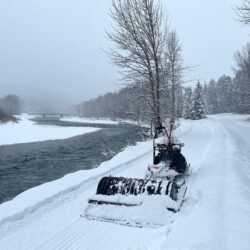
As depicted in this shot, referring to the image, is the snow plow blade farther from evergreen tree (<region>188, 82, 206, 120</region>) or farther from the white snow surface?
evergreen tree (<region>188, 82, 206, 120</region>)

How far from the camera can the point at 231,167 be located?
1066 cm

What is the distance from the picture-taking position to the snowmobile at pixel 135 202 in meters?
6.31

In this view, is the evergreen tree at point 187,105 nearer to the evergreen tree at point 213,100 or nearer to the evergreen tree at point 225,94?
the evergreen tree at point 225,94

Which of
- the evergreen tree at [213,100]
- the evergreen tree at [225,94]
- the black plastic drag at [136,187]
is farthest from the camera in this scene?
the evergreen tree at [213,100]

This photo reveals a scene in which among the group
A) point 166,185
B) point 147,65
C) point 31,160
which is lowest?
point 31,160

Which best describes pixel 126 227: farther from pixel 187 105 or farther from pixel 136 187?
pixel 187 105

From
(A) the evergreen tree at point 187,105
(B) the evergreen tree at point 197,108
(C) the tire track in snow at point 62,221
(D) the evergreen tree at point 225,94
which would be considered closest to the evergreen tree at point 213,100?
(D) the evergreen tree at point 225,94

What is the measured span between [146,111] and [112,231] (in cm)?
1781

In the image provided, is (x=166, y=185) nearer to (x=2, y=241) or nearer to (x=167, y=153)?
(x=167, y=153)

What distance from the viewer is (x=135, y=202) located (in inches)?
263

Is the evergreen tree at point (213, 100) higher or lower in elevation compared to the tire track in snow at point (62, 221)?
higher

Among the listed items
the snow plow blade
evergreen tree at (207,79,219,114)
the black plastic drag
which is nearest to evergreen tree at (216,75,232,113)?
evergreen tree at (207,79,219,114)

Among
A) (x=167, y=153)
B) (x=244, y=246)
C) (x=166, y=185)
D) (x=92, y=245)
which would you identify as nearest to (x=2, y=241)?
(x=92, y=245)

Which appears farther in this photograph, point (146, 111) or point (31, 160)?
point (146, 111)
